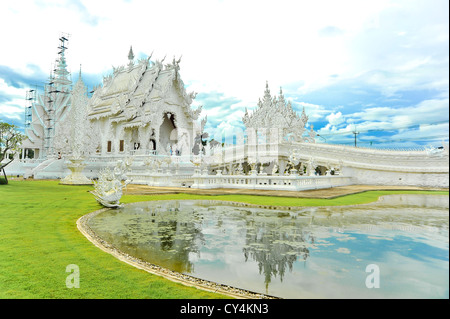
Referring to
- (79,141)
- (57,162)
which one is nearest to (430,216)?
(79,141)

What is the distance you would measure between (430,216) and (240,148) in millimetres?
21078

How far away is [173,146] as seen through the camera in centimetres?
2716

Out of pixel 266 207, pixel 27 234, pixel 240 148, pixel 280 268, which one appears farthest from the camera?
pixel 240 148

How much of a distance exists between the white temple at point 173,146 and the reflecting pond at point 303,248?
714 cm

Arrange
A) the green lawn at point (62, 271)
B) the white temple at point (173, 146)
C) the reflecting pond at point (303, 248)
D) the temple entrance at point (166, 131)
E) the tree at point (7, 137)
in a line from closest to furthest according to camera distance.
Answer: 1. the reflecting pond at point (303, 248)
2. the green lawn at point (62, 271)
3. the white temple at point (173, 146)
4. the tree at point (7, 137)
5. the temple entrance at point (166, 131)

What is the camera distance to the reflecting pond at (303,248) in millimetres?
1858

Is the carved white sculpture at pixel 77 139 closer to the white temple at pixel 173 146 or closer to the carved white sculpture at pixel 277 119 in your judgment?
the white temple at pixel 173 146

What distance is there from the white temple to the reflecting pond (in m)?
7.14

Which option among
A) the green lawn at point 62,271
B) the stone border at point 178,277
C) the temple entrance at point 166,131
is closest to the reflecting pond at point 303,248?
the stone border at point 178,277

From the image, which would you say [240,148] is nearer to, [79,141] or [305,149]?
[305,149]

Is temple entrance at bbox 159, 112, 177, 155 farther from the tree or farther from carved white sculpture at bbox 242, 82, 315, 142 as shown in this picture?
the tree

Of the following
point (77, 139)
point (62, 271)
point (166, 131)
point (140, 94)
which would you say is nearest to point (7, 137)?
point (77, 139)
